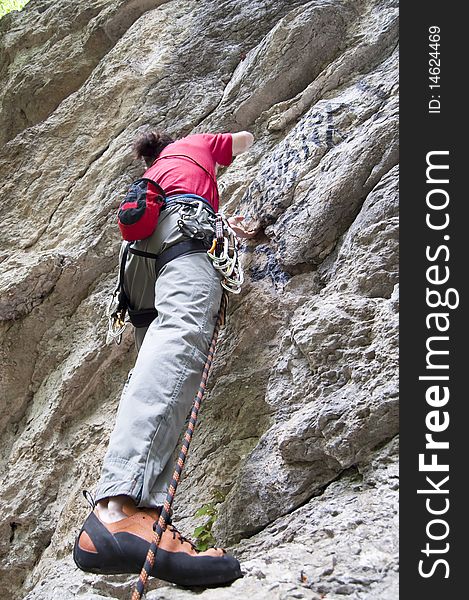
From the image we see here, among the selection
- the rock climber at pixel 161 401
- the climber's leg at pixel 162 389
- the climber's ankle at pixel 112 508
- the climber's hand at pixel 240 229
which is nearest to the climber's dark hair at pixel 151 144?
the rock climber at pixel 161 401

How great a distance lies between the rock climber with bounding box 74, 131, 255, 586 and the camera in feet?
8.30

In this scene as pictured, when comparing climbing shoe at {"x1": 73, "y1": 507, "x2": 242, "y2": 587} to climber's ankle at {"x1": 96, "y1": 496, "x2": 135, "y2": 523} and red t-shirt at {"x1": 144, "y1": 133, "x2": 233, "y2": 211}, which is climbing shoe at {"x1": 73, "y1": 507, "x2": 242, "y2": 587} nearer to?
climber's ankle at {"x1": 96, "y1": 496, "x2": 135, "y2": 523}

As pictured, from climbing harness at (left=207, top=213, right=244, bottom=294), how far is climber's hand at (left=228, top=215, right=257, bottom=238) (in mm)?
695

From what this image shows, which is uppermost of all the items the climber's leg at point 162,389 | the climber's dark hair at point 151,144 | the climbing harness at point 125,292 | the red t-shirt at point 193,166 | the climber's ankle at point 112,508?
the climber's dark hair at point 151,144

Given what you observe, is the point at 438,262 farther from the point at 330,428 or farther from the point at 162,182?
the point at 162,182

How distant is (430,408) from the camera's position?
2.52 metres

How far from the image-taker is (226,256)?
12.1 feet

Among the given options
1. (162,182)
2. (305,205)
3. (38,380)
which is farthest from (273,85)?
(38,380)

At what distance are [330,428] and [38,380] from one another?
3452 mm

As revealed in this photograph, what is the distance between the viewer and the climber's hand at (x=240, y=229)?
4723mm

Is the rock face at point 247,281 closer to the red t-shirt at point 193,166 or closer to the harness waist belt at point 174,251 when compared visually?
the red t-shirt at point 193,166

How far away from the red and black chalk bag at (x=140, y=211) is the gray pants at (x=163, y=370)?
0.29 ft

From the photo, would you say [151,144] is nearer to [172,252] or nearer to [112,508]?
[172,252]

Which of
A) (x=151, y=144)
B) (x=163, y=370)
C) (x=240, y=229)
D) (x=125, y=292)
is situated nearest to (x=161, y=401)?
(x=163, y=370)
